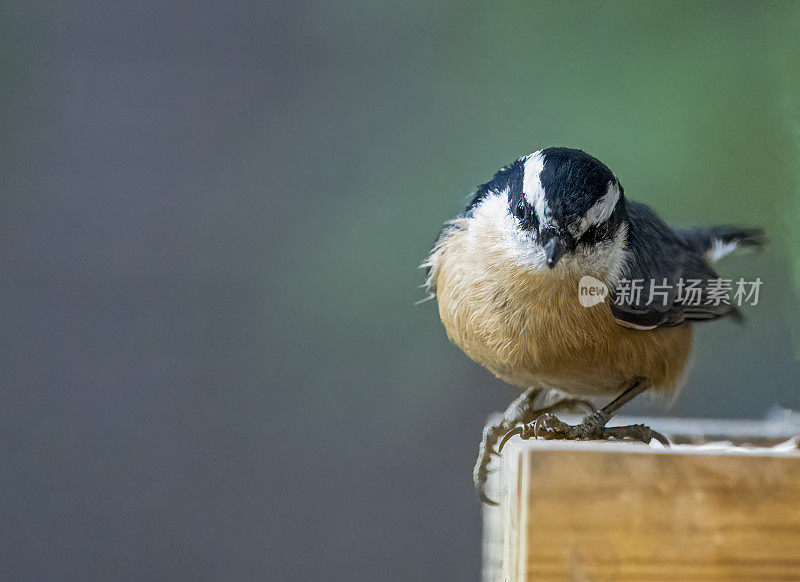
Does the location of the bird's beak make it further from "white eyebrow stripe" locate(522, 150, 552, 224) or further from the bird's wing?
the bird's wing

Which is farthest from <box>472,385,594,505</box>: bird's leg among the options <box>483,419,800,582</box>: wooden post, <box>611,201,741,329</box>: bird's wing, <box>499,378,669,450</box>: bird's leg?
<box>483,419,800,582</box>: wooden post

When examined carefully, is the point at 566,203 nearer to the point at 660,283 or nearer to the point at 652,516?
the point at 660,283

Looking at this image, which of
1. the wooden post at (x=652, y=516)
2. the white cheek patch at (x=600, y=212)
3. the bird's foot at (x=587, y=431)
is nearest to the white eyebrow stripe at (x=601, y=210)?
the white cheek patch at (x=600, y=212)

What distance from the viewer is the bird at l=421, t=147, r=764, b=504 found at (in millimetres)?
860

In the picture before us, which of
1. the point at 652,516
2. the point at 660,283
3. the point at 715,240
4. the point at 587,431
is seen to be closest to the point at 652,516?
the point at 652,516

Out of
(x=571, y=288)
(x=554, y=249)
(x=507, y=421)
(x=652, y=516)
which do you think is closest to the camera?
(x=652, y=516)

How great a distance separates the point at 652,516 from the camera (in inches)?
23.2

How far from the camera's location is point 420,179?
58.9 inches

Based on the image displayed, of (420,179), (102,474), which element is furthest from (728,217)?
(102,474)

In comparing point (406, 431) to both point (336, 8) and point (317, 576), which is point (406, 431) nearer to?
point (317, 576)

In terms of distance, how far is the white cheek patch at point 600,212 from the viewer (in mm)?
846

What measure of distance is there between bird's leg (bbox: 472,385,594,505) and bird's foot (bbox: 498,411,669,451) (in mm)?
143

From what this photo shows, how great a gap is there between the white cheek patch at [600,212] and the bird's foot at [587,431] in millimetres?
198

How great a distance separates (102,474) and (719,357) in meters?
1.40
